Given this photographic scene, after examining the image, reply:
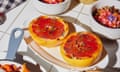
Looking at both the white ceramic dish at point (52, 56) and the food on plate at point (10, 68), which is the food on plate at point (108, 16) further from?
the food on plate at point (10, 68)

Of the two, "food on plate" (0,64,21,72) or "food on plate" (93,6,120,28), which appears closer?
"food on plate" (0,64,21,72)

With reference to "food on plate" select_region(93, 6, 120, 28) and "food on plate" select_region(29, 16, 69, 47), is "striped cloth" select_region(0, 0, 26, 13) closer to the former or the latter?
"food on plate" select_region(29, 16, 69, 47)

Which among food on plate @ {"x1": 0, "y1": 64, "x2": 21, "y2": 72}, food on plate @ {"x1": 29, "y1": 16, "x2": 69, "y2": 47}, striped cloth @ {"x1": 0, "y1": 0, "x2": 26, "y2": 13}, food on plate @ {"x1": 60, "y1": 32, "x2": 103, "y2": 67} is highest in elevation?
striped cloth @ {"x1": 0, "y1": 0, "x2": 26, "y2": 13}

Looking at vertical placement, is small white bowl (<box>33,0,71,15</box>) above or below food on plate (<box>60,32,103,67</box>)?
above

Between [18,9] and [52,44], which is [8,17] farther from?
[52,44]

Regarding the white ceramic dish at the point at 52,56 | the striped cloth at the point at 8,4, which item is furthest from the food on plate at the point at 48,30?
the striped cloth at the point at 8,4

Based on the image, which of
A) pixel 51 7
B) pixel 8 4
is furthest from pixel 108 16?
pixel 8 4

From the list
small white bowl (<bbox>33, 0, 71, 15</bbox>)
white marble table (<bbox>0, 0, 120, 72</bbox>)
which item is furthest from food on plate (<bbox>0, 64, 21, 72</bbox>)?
small white bowl (<bbox>33, 0, 71, 15</bbox>)
